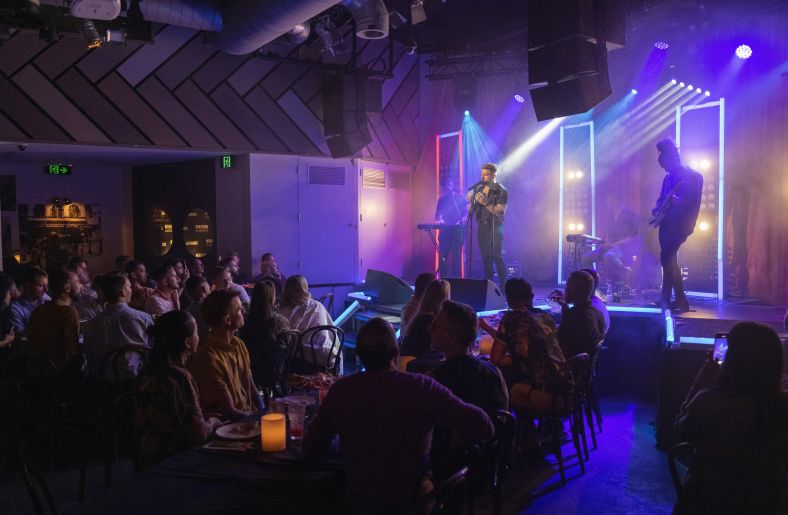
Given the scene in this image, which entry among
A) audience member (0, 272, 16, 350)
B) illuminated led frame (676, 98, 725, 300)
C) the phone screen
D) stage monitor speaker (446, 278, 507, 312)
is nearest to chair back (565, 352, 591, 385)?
the phone screen

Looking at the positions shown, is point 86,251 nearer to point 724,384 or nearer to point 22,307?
point 22,307

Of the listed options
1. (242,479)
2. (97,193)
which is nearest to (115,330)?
(242,479)

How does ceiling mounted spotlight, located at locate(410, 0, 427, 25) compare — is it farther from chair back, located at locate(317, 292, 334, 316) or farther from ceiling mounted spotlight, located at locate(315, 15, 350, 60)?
chair back, located at locate(317, 292, 334, 316)

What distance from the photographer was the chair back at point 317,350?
4.74 metres

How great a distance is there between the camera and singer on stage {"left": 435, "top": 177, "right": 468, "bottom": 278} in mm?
9641

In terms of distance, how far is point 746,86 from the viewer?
8.22m

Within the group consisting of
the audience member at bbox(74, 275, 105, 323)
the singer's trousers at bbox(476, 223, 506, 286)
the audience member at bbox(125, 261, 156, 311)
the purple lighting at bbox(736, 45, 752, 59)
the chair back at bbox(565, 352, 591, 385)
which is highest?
the purple lighting at bbox(736, 45, 752, 59)

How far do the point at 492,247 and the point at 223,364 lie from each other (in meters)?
5.66

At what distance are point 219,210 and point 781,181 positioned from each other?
854 centimetres

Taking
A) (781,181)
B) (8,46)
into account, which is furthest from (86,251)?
(781,181)

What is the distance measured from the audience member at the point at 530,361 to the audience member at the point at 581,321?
0.62 meters

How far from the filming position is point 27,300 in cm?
525

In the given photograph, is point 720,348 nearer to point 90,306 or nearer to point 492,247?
point 492,247

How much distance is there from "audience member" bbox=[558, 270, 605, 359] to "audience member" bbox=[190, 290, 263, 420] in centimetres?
245
